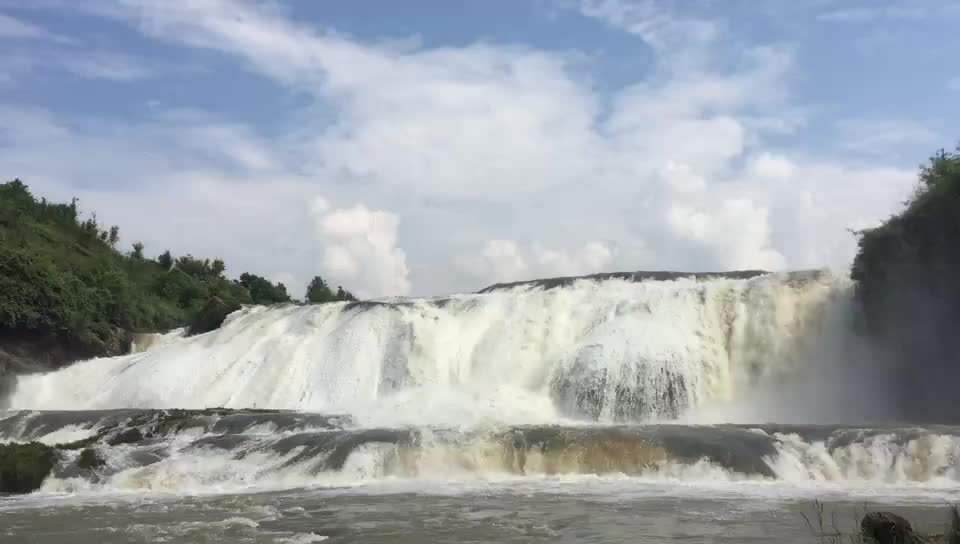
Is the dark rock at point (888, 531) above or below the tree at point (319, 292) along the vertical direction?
below

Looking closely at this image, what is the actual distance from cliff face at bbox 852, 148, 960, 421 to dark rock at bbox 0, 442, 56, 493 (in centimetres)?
2039

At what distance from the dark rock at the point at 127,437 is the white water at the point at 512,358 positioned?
4.97 m

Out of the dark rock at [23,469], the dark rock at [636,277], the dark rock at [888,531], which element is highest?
the dark rock at [636,277]

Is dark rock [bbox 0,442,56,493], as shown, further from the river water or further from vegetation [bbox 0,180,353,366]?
vegetation [bbox 0,180,353,366]

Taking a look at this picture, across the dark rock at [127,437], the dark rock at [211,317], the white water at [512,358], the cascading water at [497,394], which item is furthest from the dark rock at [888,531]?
the dark rock at [211,317]

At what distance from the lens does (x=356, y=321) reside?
28.9 metres

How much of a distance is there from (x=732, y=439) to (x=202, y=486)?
383 inches

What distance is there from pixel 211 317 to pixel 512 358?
573 inches

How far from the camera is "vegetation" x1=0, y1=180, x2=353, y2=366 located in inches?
1393

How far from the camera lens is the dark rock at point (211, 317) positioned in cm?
3419

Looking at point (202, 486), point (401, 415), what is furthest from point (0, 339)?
point (202, 486)

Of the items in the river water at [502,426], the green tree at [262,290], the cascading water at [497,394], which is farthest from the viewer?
the green tree at [262,290]

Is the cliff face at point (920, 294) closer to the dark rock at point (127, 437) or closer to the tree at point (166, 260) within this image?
the dark rock at point (127, 437)

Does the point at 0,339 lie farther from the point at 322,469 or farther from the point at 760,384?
the point at 760,384
